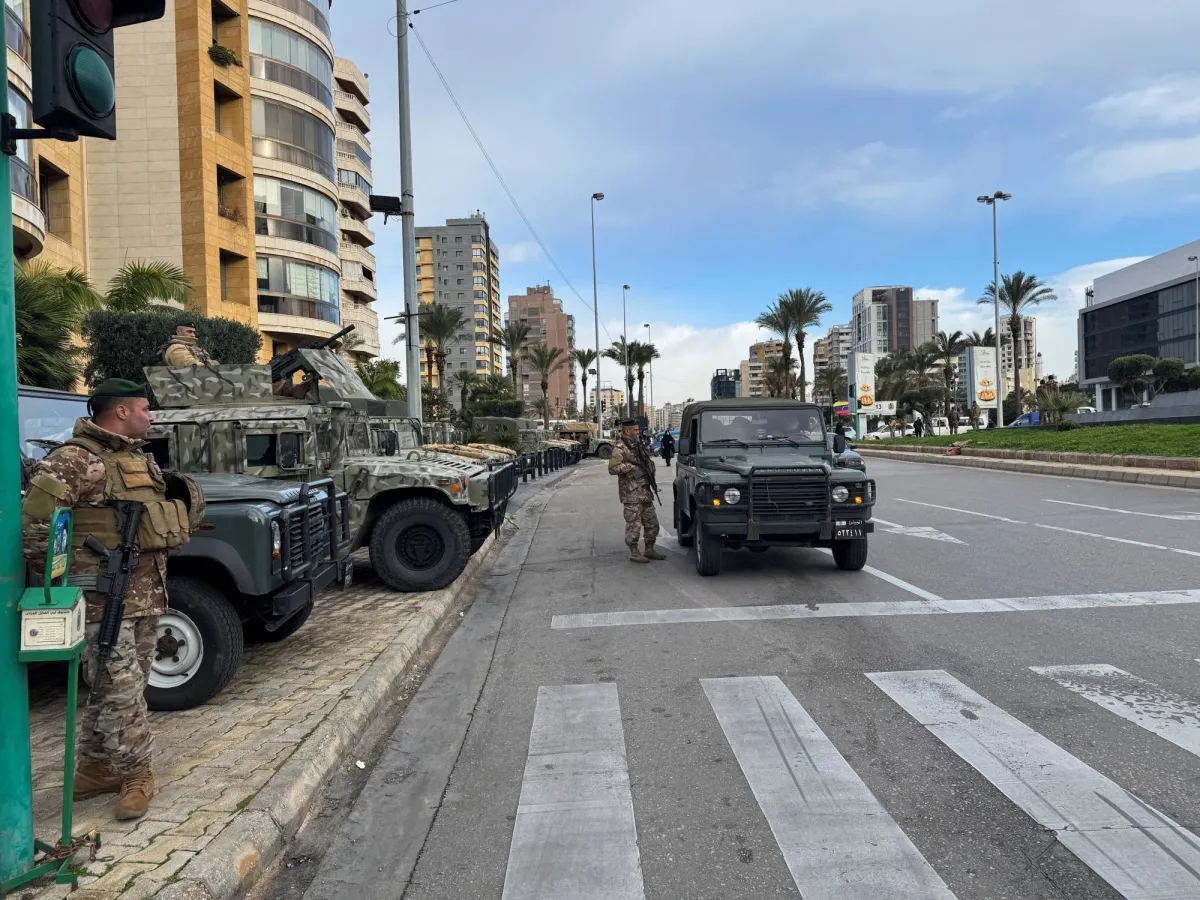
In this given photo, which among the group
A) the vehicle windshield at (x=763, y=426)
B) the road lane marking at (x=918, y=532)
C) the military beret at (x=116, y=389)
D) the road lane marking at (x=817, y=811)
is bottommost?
the road lane marking at (x=817, y=811)

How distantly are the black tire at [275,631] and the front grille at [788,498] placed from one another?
4295mm

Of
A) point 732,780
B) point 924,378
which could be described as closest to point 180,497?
point 732,780

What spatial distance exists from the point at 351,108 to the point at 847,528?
5481cm

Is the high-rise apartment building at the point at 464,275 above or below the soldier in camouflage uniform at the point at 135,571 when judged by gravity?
above

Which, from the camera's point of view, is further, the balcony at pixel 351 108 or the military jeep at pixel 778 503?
the balcony at pixel 351 108

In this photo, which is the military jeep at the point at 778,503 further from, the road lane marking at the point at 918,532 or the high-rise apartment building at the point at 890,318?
the high-rise apartment building at the point at 890,318

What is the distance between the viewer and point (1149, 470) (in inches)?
735

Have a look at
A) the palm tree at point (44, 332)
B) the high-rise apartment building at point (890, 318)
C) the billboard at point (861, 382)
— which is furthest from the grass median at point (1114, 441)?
the high-rise apartment building at point (890, 318)

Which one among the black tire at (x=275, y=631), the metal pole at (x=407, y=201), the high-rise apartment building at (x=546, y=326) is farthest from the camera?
the high-rise apartment building at (x=546, y=326)

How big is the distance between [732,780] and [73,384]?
13540mm

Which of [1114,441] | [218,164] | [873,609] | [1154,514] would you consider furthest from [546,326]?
[873,609]

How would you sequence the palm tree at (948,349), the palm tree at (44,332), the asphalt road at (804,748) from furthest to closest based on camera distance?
1. the palm tree at (948,349)
2. the palm tree at (44,332)
3. the asphalt road at (804,748)

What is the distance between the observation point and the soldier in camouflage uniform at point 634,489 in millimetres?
9602

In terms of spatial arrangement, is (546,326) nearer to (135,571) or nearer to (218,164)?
(218,164)
